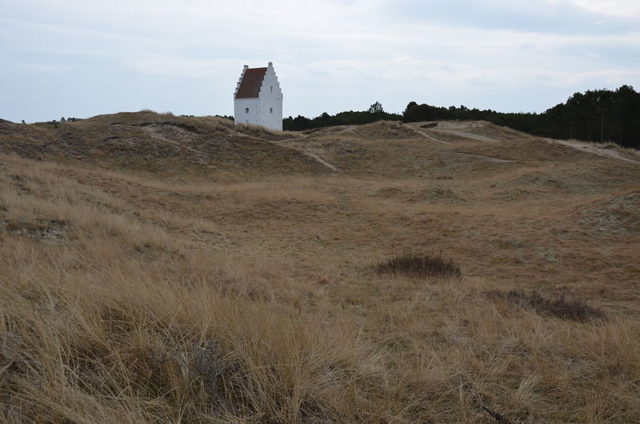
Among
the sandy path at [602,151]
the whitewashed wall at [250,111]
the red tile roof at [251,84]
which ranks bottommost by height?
the sandy path at [602,151]

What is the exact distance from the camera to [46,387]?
199cm

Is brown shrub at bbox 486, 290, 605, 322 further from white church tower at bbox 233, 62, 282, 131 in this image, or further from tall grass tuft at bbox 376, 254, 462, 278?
white church tower at bbox 233, 62, 282, 131

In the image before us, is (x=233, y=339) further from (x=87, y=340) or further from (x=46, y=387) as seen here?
(x=46, y=387)

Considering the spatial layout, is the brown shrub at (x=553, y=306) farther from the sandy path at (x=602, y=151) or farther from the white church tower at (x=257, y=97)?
the white church tower at (x=257, y=97)

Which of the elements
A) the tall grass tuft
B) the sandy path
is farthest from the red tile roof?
the tall grass tuft

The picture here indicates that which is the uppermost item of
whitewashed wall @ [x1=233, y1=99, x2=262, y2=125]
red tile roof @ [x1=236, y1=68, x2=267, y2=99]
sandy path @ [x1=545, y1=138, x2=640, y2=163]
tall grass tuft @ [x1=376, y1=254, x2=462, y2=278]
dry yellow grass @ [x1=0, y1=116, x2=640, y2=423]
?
red tile roof @ [x1=236, y1=68, x2=267, y2=99]

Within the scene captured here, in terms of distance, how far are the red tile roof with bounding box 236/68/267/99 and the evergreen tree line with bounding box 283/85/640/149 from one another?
1831 cm

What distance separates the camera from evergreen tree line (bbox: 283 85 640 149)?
167ft

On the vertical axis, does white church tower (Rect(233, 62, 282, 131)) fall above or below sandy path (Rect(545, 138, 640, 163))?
above

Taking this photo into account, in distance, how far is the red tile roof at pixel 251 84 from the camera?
51237mm

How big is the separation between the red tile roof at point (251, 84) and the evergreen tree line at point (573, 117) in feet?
60.1

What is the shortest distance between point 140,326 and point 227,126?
1239 inches

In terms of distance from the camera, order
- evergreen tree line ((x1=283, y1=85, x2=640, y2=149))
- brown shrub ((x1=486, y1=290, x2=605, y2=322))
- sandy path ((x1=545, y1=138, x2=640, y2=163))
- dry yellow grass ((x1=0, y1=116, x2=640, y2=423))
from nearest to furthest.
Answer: dry yellow grass ((x1=0, y1=116, x2=640, y2=423)) < brown shrub ((x1=486, y1=290, x2=605, y2=322)) < sandy path ((x1=545, y1=138, x2=640, y2=163)) < evergreen tree line ((x1=283, y1=85, x2=640, y2=149))

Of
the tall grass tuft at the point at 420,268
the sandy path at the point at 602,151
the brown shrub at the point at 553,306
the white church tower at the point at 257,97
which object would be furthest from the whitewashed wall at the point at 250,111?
the brown shrub at the point at 553,306
